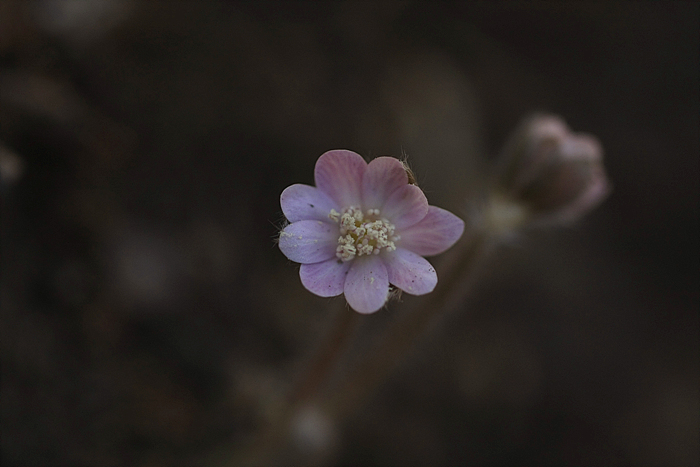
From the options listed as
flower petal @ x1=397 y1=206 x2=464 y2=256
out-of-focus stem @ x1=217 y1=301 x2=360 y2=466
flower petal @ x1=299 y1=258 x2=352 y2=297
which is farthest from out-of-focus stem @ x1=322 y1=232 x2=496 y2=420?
flower petal @ x1=299 y1=258 x2=352 y2=297

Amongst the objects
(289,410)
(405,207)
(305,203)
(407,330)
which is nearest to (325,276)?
(305,203)

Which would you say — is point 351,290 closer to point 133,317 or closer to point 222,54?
point 133,317

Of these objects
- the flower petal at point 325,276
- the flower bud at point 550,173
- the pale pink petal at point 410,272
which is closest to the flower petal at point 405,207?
Answer: the pale pink petal at point 410,272

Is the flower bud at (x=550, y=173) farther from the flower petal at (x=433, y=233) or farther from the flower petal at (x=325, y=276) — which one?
the flower petal at (x=325, y=276)

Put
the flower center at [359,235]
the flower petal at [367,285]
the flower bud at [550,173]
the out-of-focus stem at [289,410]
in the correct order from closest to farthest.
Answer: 1. the flower petal at [367,285]
2. the flower center at [359,235]
3. the out-of-focus stem at [289,410]
4. the flower bud at [550,173]

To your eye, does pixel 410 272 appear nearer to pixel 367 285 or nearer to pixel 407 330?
pixel 367 285

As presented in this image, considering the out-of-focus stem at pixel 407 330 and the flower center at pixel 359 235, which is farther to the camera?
the out-of-focus stem at pixel 407 330

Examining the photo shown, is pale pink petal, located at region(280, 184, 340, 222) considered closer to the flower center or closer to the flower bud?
the flower center
